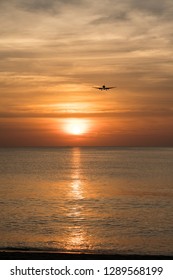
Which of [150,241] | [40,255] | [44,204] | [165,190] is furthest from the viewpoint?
[165,190]

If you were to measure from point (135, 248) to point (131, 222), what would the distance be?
1062 centimetres

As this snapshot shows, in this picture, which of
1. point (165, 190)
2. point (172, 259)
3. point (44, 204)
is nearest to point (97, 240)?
point (172, 259)

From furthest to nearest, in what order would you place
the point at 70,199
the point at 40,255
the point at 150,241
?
the point at 70,199, the point at 150,241, the point at 40,255

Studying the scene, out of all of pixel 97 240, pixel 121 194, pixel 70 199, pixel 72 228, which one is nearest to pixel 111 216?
pixel 72 228

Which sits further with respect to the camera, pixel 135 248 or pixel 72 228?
pixel 72 228

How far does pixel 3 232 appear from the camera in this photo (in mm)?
32844

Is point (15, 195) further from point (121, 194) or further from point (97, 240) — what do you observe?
point (97, 240)

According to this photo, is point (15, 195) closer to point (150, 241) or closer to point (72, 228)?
point (72, 228)

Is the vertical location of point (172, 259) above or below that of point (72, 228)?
above

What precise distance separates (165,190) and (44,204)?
24.9 metres

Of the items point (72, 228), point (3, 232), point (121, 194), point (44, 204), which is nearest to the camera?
point (3, 232)

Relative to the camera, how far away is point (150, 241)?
30.0 metres
